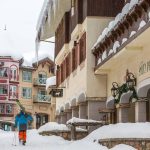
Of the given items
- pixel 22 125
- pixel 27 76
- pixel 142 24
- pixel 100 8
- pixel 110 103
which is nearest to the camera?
pixel 142 24

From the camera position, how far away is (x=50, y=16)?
3678cm

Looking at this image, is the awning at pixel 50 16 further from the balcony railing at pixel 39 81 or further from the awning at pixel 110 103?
the balcony railing at pixel 39 81

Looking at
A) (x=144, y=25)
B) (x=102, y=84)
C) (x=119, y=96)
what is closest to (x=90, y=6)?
(x=102, y=84)

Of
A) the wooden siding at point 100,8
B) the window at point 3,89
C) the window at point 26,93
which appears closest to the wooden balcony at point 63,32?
the wooden siding at point 100,8

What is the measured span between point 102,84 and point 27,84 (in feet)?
166

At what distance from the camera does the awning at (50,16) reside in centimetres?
3376

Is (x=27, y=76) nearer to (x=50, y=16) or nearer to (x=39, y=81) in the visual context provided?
(x=39, y=81)

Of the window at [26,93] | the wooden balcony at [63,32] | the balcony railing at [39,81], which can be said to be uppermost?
the balcony railing at [39,81]

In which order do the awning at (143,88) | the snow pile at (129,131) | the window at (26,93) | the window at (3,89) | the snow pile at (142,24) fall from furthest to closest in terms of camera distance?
the window at (26,93)
the window at (3,89)
the awning at (143,88)
the snow pile at (142,24)
the snow pile at (129,131)

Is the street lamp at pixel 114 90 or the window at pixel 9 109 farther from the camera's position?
the window at pixel 9 109

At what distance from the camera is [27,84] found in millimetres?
77438

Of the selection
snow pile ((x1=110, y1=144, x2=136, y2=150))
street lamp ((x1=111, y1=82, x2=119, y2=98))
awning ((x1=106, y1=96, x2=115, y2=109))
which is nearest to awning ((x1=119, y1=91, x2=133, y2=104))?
street lamp ((x1=111, y1=82, x2=119, y2=98))

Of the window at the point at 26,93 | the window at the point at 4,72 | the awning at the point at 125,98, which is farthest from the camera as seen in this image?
the window at the point at 26,93

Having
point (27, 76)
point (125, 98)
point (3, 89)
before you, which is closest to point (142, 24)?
point (125, 98)
